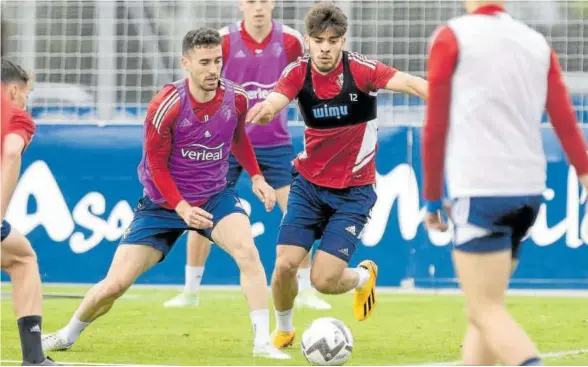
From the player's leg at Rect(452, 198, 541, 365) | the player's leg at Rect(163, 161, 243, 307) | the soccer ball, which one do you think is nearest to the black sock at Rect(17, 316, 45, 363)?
the soccer ball

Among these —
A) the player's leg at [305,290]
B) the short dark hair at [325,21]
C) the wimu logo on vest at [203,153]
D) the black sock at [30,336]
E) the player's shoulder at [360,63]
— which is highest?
the short dark hair at [325,21]

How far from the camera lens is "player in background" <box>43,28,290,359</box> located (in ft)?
28.5

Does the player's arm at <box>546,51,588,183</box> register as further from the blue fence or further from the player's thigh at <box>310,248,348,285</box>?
the blue fence

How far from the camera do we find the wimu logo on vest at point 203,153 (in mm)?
8977

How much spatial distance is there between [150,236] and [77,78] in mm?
6420

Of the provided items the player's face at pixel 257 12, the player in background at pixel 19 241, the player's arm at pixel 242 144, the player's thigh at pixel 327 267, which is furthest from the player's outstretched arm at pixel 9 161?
the player's face at pixel 257 12

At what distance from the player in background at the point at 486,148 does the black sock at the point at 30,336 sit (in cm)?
283

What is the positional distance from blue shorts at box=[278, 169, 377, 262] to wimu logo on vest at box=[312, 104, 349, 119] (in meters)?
0.46

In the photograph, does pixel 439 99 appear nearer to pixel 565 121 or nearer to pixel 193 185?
pixel 565 121

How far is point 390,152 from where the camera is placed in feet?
45.1

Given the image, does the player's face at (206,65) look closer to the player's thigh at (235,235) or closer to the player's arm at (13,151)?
the player's thigh at (235,235)

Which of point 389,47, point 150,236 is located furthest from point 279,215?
point 150,236

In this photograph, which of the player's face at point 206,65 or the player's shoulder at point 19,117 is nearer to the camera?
the player's shoulder at point 19,117

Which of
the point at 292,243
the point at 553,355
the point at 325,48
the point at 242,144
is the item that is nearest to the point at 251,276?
the point at 292,243
